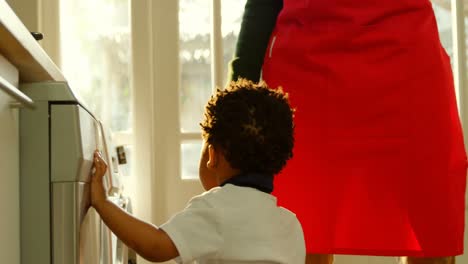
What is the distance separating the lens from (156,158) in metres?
2.36

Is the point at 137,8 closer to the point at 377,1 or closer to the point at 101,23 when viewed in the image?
the point at 101,23

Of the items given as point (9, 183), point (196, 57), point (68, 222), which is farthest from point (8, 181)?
point (196, 57)

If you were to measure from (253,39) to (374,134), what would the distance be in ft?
1.08

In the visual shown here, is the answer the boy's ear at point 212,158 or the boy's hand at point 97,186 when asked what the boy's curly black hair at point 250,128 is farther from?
the boy's hand at point 97,186

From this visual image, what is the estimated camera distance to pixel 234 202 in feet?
3.67

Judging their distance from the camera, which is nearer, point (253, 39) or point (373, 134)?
point (373, 134)

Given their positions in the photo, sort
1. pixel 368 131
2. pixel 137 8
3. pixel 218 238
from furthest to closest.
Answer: pixel 137 8 < pixel 368 131 < pixel 218 238

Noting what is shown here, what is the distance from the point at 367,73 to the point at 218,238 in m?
0.57

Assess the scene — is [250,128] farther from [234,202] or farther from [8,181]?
[8,181]

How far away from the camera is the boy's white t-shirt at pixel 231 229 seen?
1.06 meters

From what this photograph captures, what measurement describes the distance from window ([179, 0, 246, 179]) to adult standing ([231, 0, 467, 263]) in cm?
87

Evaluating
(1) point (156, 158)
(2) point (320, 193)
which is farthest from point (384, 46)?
(1) point (156, 158)

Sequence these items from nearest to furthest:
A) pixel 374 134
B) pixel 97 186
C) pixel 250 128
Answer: pixel 97 186
pixel 250 128
pixel 374 134

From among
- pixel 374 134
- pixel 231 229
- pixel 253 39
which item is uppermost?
pixel 253 39
